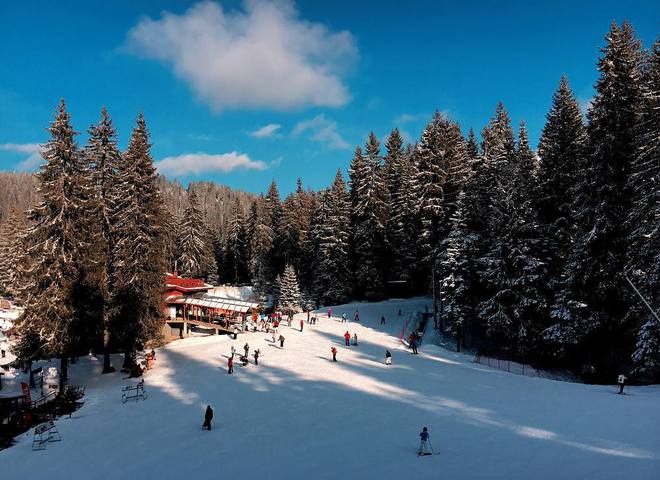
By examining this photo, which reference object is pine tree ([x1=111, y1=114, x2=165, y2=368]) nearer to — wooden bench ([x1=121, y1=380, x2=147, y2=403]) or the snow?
wooden bench ([x1=121, y1=380, x2=147, y2=403])

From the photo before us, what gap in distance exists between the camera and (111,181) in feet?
112

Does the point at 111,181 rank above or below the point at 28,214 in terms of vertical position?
above

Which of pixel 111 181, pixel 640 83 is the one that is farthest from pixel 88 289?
pixel 640 83

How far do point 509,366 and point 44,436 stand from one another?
27.6 meters

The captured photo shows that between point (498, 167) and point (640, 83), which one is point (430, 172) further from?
point (640, 83)

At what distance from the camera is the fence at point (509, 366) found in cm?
3112

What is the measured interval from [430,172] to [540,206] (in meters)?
14.4

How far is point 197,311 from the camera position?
48.0 meters

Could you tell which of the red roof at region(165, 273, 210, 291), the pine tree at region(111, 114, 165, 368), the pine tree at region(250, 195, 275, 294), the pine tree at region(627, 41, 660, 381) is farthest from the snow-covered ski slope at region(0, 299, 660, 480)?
the pine tree at region(250, 195, 275, 294)

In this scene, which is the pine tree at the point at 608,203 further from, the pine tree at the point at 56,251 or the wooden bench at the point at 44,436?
the pine tree at the point at 56,251

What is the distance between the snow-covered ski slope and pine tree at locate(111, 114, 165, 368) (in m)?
3.60

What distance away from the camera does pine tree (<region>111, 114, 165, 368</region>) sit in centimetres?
3288

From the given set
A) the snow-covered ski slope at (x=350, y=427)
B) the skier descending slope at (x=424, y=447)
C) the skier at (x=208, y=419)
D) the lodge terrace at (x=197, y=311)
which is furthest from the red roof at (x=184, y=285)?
the skier descending slope at (x=424, y=447)

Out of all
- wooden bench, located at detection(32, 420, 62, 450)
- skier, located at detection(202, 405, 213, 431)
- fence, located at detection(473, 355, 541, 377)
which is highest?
fence, located at detection(473, 355, 541, 377)
